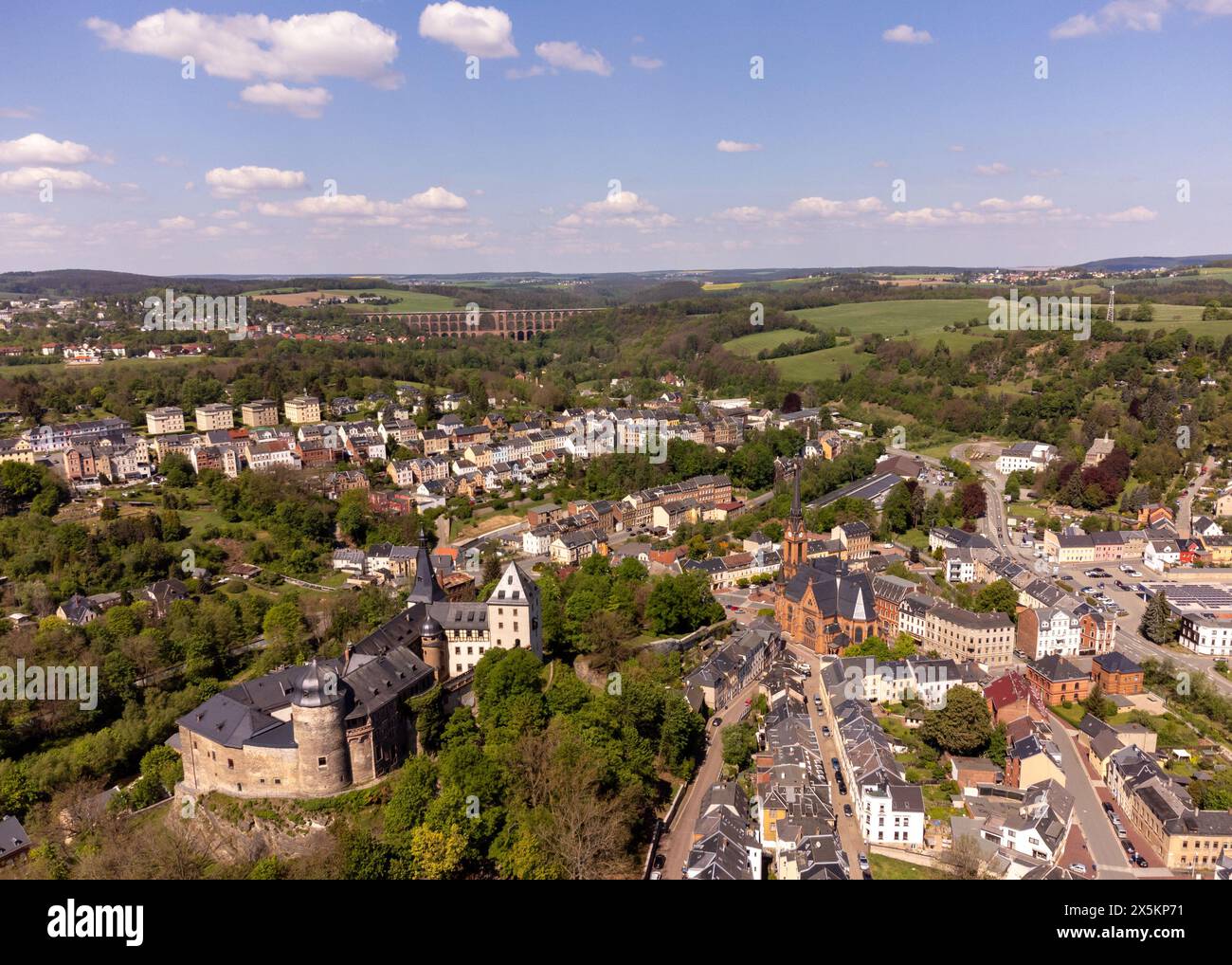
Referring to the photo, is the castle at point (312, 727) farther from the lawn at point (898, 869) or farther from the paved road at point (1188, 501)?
the paved road at point (1188, 501)

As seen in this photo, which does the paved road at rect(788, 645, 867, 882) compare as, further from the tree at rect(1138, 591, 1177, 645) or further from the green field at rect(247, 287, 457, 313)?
the green field at rect(247, 287, 457, 313)

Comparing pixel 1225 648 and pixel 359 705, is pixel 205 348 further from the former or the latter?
pixel 1225 648

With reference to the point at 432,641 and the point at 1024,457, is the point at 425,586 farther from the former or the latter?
the point at 1024,457

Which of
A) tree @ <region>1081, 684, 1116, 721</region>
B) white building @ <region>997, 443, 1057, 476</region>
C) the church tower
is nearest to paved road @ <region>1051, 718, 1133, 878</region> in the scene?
tree @ <region>1081, 684, 1116, 721</region>

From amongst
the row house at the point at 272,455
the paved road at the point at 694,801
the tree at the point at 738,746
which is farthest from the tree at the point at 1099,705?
the row house at the point at 272,455

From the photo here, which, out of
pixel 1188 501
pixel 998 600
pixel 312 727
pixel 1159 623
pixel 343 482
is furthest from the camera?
pixel 343 482

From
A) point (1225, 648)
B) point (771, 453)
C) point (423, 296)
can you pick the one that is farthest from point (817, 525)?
point (423, 296)

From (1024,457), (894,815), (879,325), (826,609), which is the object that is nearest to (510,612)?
(894,815)
